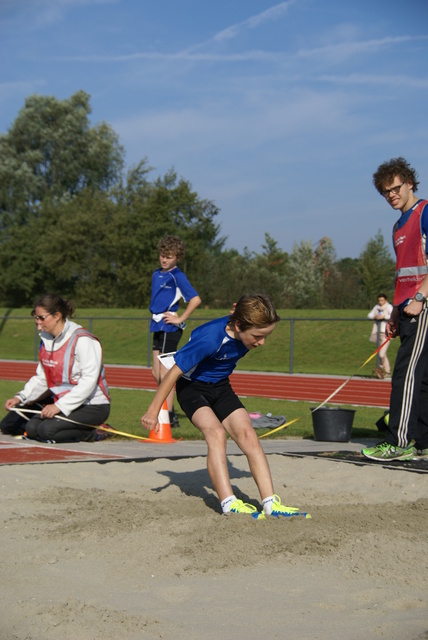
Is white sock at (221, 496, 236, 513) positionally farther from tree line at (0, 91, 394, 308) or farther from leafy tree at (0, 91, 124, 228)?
leafy tree at (0, 91, 124, 228)

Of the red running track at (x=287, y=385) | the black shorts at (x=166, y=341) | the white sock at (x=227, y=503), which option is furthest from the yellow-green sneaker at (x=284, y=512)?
the red running track at (x=287, y=385)

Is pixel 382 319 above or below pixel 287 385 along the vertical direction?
above

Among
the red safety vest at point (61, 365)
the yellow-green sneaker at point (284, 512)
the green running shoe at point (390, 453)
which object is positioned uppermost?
the red safety vest at point (61, 365)

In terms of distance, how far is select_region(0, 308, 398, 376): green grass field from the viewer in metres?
23.2

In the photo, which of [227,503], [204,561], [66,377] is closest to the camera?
[204,561]

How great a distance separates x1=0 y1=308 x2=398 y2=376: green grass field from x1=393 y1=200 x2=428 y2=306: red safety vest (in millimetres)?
13399

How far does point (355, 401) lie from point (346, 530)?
10383mm

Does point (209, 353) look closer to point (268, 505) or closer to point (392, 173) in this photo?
point (268, 505)

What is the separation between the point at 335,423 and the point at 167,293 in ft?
7.96

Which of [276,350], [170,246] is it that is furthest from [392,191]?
[276,350]

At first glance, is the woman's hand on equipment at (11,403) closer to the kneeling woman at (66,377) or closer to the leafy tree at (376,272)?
the kneeling woman at (66,377)

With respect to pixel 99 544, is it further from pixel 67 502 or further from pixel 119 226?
pixel 119 226

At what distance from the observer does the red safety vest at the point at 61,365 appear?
8188mm

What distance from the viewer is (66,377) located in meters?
8.30
